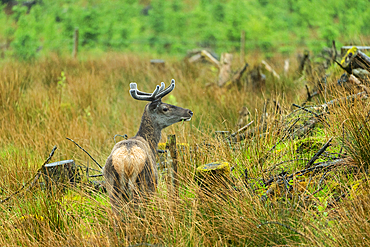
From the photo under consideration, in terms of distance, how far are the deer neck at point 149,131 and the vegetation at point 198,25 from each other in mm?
13749

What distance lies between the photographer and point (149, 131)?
395cm

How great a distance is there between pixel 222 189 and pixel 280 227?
0.55 m

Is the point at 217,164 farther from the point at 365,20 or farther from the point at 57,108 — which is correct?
the point at 365,20

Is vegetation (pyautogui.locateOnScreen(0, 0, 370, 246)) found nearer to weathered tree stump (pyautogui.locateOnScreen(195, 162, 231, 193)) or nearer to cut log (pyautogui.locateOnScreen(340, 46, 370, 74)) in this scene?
weathered tree stump (pyautogui.locateOnScreen(195, 162, 231, 193))

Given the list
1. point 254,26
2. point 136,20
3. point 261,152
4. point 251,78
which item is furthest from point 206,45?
point 261,152

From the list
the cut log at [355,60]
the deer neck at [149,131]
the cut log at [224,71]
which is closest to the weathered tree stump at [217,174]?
the deer neck at [149,131]

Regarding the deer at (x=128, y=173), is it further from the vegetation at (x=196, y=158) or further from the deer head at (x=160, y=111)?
the deer head at (x=160, y=111)

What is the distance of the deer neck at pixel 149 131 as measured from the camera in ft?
12.8

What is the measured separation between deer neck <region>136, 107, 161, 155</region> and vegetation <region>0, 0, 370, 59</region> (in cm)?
1375

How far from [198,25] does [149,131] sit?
70.3 feet

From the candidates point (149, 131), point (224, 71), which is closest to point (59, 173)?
point (149, 131)

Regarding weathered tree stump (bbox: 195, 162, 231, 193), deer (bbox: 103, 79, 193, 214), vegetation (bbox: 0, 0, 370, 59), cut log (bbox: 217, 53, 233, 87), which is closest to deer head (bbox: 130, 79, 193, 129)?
deer (bbox: 103, 79, 193, 214)

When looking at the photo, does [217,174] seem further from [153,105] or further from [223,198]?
[153,105]

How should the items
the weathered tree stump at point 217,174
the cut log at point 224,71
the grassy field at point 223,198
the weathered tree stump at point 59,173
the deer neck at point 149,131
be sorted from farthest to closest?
the cut log at point 224,71 → the deer neck at point 149,131 → the weathered tree stump at point 59,173 → the weathered tree stump at point 217,174 → the grassy field at point 223,198
